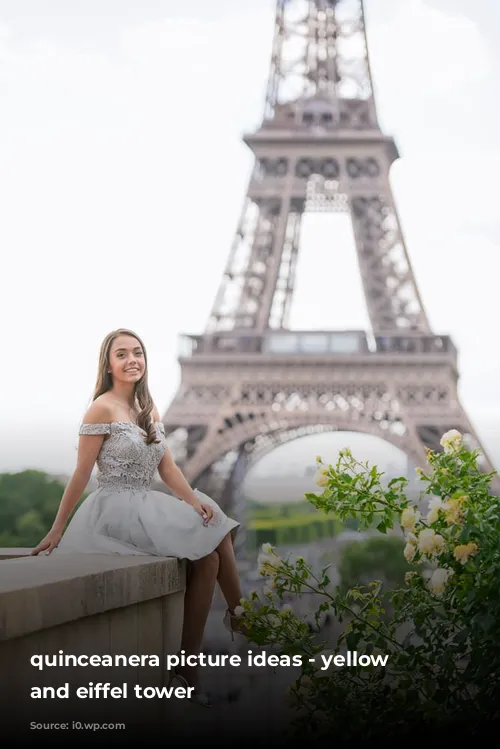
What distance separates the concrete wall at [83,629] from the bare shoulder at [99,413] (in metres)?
0.47

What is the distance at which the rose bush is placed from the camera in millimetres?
2752

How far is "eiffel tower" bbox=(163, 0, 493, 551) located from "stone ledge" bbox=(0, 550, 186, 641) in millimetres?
20952

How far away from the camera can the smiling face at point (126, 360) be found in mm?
3990

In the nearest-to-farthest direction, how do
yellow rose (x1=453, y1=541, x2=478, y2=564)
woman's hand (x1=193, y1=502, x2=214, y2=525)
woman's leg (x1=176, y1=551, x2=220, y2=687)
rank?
yellow rose (x1=453, y1=541, x2=478, y2=564) → woman's leg (x1=176, y1=551, x2=220, y2=687) → woman's hand (x1=193, y1=502, x2=214, y2=525)

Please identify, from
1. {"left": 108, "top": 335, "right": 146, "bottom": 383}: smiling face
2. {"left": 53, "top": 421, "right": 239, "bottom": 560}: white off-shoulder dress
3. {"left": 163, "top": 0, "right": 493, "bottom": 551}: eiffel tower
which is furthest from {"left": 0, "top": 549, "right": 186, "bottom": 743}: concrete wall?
{"left": 163, "top": 0, "right": 493, "bottom": 551}: eiffel tower

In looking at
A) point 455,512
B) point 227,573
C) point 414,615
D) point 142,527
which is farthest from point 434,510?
point 142,527

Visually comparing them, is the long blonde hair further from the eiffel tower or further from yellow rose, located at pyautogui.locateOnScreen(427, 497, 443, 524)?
the eiffel tower

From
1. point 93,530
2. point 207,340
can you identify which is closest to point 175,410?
point 207,340

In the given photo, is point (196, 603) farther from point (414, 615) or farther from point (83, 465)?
point (414, 615)

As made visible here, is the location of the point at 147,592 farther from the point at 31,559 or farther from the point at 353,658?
the point at 353,658

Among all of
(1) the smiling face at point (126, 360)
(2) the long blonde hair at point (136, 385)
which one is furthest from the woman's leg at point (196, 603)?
(1) the smiling face at point (126, 360)

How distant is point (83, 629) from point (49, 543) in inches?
38.3

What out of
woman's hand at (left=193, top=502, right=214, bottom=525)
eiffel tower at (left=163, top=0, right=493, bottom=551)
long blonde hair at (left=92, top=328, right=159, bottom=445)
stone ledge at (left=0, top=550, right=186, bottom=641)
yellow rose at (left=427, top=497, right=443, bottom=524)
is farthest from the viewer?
eiffel tower at (left=163, top=0, right=493, bottom=551)

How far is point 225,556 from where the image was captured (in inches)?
147
